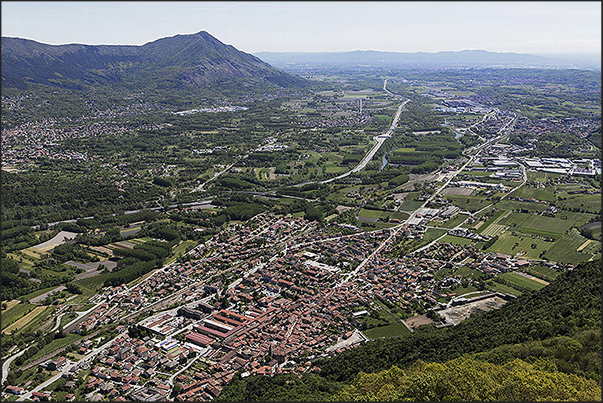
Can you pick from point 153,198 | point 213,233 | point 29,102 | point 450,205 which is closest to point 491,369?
point 213,233

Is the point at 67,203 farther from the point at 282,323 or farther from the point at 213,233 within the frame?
the point at 282,323

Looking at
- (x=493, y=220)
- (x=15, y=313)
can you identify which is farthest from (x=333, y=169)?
(x=15, y=313)

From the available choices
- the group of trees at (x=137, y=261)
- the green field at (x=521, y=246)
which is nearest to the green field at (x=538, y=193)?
the green field at (x=521, y=246)

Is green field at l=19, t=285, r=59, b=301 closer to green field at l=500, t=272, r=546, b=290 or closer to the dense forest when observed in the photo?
the dense forest

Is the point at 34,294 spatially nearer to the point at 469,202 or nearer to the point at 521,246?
the point at 521,246

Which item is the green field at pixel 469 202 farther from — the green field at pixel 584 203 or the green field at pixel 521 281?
the green field at pixel 521 281
